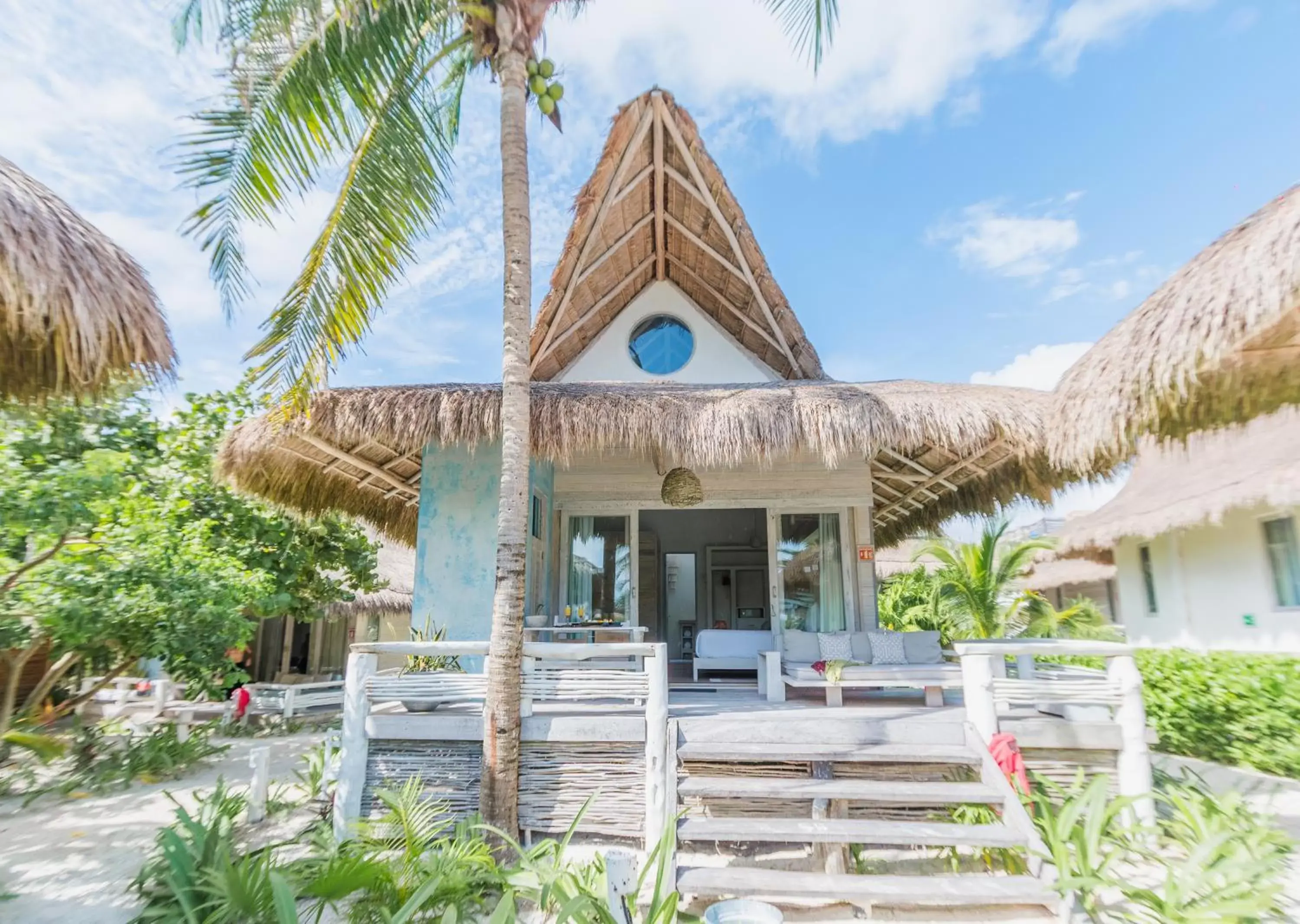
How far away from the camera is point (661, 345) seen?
9.46m

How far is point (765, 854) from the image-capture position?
4676 millimetres

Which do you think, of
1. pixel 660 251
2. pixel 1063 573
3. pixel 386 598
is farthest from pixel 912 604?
pixel 386 598

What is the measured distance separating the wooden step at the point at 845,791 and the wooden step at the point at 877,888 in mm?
411

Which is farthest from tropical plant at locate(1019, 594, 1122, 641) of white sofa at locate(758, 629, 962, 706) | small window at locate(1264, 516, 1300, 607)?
white sofa at locate(758, 629, 962, 706)

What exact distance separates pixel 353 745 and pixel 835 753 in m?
3.18

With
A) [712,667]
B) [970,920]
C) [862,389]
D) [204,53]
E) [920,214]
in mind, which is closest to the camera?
[970,920]

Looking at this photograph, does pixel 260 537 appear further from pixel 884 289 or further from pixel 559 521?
pixel 884 289

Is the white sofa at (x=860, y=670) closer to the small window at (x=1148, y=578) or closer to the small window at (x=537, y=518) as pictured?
the small window at (x=537, y=518)

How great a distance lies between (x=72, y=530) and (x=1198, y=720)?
11205mm

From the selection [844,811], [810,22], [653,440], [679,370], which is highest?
[810,22]

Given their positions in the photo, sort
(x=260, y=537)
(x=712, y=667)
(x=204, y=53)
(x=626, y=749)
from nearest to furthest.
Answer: (x=626, y=749) → (x=204, y=53) → (x=712, y=667) → (x=260, y=537)

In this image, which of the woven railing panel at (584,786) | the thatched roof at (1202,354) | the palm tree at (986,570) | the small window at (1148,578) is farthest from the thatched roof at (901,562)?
the woven railing panel at (584,786)

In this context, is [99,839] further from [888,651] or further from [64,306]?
[888,651]

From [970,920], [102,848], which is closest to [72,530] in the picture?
[102,848]
